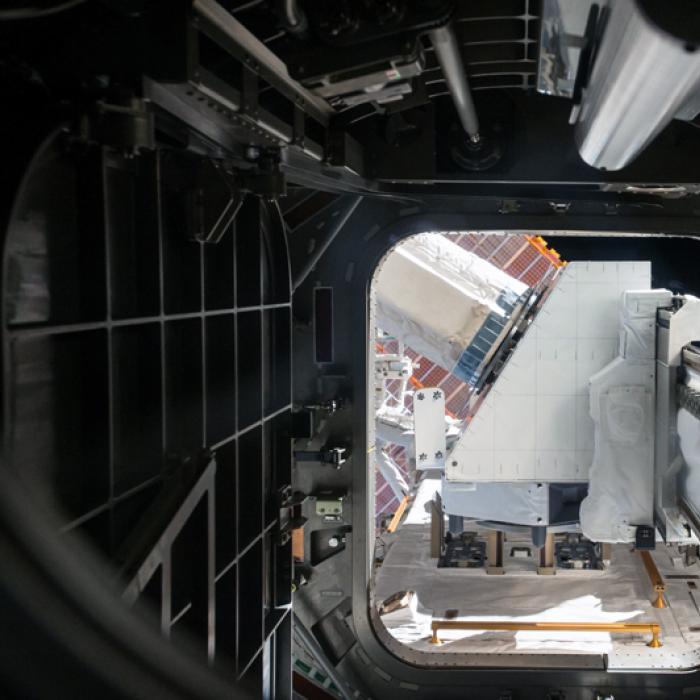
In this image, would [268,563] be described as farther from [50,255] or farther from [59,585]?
[59,585]

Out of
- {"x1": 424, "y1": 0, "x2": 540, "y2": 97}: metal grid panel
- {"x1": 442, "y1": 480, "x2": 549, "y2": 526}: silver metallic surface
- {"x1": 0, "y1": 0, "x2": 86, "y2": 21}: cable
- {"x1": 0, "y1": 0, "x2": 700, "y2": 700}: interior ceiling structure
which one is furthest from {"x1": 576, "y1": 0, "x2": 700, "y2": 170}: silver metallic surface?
{"x1": 442, "y1": 480, "x2": 549, "y2": 526}: silver metallic surface

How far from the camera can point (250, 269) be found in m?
3.98

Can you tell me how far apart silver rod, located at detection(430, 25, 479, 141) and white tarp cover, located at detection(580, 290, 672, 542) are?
2.18m

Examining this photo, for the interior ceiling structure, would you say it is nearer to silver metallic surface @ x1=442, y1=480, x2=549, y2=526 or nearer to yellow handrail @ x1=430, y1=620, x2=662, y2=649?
yellow handrail @ x1=430, y1=620, x2=662, y2=649

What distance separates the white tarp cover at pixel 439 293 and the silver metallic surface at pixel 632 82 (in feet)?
12.5

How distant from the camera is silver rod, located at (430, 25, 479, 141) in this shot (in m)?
2.58

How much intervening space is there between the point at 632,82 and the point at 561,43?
54 cm

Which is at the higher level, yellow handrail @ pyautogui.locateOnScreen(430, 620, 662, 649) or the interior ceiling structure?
the interior ceiling structure

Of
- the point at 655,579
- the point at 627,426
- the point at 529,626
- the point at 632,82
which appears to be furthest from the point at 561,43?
the point at 655,579

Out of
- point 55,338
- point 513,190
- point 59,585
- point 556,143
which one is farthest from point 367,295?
point 59,585

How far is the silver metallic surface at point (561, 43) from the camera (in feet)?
7.89

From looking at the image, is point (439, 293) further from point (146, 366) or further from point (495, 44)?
point (146, 366)

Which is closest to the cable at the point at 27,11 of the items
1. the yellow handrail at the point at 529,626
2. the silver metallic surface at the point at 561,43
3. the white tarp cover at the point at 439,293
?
the silver metallic surface at the point at 561,43

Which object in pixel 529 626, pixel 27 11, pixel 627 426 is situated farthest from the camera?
pixel 529 626
